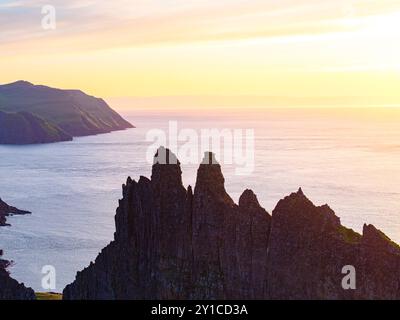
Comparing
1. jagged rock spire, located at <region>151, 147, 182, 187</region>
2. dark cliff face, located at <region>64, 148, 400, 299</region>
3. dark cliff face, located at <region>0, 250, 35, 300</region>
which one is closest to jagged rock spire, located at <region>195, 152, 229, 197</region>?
dark cliff face, located at <region>64, 148, 400, 299</region>

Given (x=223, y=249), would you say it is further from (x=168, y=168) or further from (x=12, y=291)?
(x=12, y=291)

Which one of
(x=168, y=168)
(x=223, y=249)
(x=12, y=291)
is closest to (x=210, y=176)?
(x=168, y=168)

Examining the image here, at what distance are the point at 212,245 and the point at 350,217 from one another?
411ft

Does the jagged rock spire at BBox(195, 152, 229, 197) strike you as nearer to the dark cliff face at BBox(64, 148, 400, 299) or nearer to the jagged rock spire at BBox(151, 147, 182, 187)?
the dark cliff face at BBox(64, 148, 400, 299)

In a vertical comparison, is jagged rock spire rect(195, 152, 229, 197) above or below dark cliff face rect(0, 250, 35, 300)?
above

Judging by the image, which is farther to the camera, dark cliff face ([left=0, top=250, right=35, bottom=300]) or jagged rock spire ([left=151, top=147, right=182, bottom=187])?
dark cliff face ([left=0, top=250, right=35, bottom=300])

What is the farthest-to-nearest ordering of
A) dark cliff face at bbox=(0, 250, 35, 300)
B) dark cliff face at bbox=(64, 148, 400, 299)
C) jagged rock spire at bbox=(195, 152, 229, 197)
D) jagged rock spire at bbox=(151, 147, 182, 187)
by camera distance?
dark cliff face at bbox=(0, 250, 35, 300) → jagged rock spire at bbox=(151, 147, 182, 187) → jagged rock spire at bbox=(195, 152, 229, 197) → dark cliff face at bbox=(64, 148, 400, 299)

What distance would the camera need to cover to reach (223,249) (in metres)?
67.4

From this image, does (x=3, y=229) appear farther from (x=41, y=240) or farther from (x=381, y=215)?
(x=381, y=215)

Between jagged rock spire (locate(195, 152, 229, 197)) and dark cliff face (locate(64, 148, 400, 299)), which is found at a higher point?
jagged rock spire (locate(195, 152, 229, 197))

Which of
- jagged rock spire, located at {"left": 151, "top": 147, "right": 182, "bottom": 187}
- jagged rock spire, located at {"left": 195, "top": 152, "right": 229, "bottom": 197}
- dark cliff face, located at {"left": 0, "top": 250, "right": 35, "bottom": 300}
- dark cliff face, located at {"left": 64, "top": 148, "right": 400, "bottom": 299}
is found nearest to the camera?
dark cliff face, located at {"left": 64, "top": 148, "right": 400, "bottom": 299}

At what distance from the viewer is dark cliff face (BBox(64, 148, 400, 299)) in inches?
2247

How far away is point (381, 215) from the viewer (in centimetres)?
18950

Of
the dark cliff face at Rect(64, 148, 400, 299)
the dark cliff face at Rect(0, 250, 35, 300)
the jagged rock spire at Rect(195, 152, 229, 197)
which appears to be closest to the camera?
the dark cliff face at Rect(64, 148, 400, 299)
